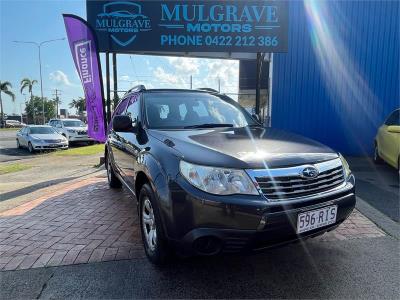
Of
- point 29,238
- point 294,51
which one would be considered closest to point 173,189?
point 29,238

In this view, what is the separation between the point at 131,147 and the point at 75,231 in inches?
50.6

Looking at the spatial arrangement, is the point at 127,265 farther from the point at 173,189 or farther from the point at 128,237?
the point at 173,189

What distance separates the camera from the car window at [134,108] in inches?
163

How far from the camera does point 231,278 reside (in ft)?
9.71

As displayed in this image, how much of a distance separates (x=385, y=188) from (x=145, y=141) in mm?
4904

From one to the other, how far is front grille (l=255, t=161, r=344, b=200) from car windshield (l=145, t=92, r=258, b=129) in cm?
144

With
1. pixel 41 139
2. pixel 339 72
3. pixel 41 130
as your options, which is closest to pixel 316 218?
pixel 339 72

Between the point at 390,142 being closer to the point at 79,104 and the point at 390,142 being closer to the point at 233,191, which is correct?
the point at 233,191

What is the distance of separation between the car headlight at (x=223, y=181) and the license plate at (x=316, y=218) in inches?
18.3

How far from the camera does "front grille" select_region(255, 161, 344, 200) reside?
256 centimetres

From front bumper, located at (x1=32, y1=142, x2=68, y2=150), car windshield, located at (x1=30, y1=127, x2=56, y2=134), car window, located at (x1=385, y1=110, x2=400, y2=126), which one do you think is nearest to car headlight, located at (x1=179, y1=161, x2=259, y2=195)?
car window, located at (x1=385, y1=110, x2=400, y2=126)

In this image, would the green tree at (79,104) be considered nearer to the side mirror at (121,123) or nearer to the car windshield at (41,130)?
the car windshield at (41,130)

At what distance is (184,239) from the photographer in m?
2.56

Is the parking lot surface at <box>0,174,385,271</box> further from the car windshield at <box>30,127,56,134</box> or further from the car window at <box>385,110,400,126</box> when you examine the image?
the car windshield at <box>30,127,56,134</box>
